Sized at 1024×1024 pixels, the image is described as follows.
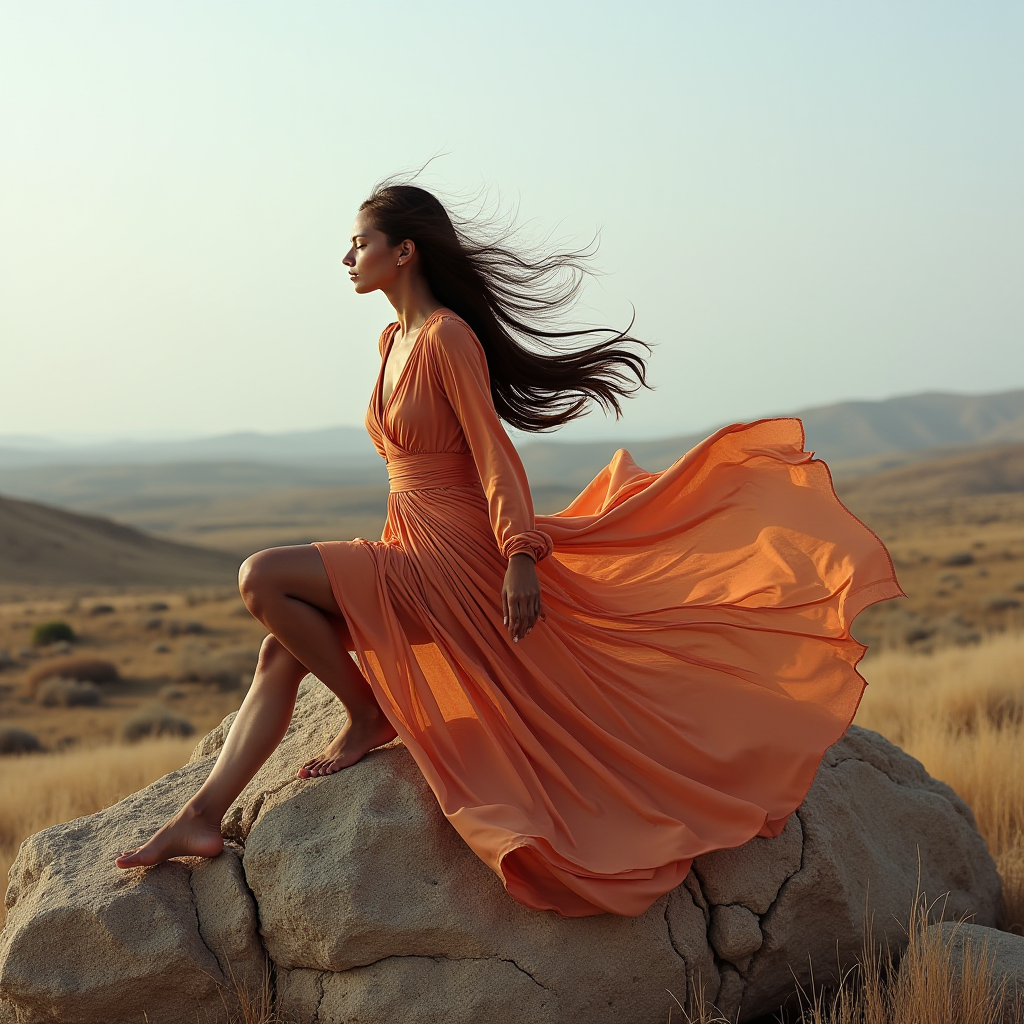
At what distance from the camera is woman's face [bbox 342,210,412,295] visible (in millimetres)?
4145

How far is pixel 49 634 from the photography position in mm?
20516

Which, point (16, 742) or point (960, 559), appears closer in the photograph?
point (16, 742)

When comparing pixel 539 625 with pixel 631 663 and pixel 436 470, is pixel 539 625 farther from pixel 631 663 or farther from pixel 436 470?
pixel 436 470

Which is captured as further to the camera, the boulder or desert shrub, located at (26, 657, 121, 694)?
desert shrub, located at (26, 657, 121, 694)

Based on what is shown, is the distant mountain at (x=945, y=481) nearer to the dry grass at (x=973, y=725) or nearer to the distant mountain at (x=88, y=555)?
the distant mountain at (x=88, y=555)

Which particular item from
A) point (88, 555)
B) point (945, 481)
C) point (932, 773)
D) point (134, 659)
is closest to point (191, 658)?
point (134, 659)

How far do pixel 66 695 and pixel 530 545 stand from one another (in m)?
13.9

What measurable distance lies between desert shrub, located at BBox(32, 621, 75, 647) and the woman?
18.3 meters

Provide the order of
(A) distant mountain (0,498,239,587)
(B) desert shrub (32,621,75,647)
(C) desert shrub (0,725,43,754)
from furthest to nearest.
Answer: (A) distant mountain (0,498,239,587)
(B) desert shrub (32,621,75,647)
(C) desert shrub (0,725,43,754)

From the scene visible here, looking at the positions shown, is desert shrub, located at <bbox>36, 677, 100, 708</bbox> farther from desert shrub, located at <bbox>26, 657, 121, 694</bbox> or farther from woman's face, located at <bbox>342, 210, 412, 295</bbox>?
woman's face, located at <bbox>342, 210, 412, 295</bbox>

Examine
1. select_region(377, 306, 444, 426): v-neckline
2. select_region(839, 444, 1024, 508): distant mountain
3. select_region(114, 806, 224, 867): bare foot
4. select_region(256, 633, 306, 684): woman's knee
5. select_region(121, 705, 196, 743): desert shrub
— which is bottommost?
select_region(839, 444, 1024, 508): distant mountain

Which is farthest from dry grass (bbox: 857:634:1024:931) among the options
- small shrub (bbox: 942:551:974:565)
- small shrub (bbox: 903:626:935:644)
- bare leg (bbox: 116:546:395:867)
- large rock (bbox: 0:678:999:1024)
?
small shrub (bbox: 942:551:974:565)

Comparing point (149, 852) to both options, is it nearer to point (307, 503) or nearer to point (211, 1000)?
point (211, 1000)

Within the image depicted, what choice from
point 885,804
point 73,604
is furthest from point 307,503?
point 885,804
